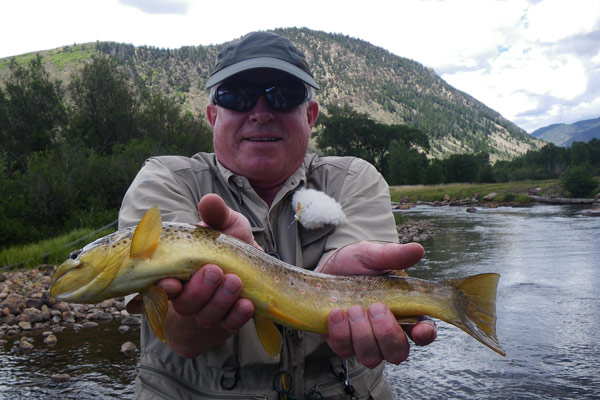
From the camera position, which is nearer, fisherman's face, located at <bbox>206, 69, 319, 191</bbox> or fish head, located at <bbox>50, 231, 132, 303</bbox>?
fish head, located at <bbox>50, 231, 132, 303</bbox>

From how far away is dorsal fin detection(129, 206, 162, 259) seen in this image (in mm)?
2012

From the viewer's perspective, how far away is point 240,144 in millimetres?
3021

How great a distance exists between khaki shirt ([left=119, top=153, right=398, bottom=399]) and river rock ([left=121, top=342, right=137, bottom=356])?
15.8 feet

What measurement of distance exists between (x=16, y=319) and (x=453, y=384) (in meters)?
7.54

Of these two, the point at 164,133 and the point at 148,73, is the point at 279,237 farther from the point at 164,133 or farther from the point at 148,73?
the point at 148,73

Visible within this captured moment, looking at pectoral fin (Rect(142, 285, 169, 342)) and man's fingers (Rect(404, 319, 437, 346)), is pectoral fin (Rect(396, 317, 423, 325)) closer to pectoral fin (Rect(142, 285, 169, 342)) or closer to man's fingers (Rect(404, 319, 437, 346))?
man's fingers (Rect(404, 319, 437, 346))

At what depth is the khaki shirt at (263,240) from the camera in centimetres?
252

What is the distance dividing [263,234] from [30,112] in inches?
1381

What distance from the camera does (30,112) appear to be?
31797 millimetres

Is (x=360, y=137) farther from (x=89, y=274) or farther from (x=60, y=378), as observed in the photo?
(x=89, y=274)

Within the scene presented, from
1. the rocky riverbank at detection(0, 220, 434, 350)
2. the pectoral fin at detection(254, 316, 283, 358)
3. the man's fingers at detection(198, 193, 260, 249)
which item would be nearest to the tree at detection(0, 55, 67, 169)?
the rocky riverbank at detection(0, 220, 434, 350)

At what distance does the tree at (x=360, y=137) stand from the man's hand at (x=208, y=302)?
75.3 m

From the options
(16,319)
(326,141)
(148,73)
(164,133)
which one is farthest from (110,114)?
(148,73)

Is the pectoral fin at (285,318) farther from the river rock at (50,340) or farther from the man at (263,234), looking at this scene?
the river rock at (50,340)
